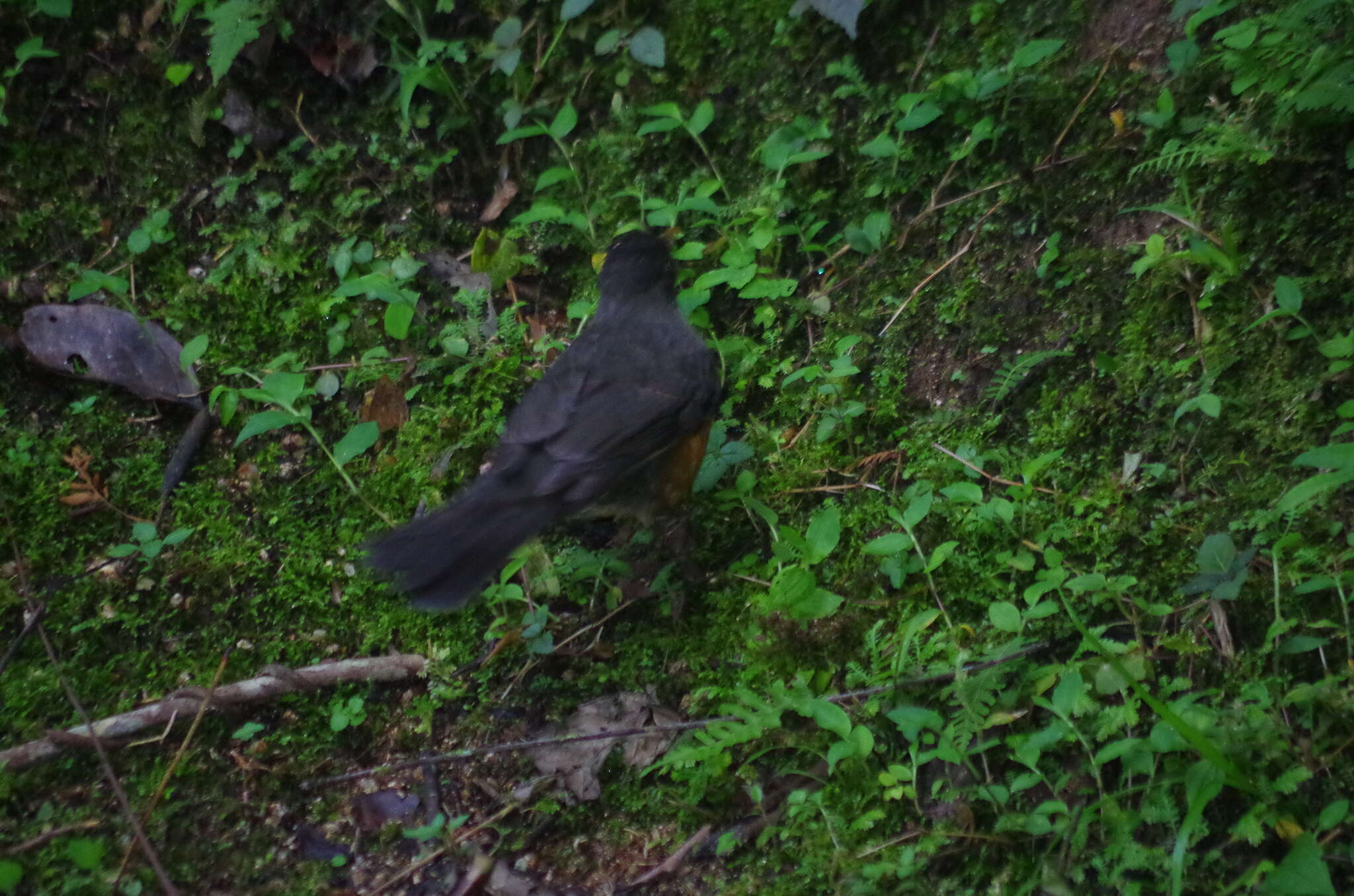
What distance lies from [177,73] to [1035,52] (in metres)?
3.90

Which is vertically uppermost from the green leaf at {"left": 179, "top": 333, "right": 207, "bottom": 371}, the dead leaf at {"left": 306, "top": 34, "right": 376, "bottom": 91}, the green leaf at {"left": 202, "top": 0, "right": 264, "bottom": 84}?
the green leaf at {"left": 202, "top": 0, "right": 264, "bottom": 84}

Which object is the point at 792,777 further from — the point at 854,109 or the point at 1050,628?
the point at 854,109

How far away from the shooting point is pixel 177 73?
4574mm

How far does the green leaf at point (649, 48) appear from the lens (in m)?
4.54

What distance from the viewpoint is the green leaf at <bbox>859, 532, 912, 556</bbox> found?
308 centimetres

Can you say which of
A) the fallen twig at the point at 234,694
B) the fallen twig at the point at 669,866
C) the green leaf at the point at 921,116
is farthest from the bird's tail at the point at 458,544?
the green leaf at the point at 921,116

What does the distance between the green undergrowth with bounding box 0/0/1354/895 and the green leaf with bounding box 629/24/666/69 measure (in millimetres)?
30

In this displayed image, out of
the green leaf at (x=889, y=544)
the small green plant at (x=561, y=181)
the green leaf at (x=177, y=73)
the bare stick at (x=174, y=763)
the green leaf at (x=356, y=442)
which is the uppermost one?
the green leaf at (x=177, y=73)

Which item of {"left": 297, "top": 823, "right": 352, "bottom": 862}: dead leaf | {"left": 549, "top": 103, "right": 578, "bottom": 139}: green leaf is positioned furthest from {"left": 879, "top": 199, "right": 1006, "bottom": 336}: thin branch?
{"left": 297, "top": 823, "right": 352, "bottom": 862}: dead leaf

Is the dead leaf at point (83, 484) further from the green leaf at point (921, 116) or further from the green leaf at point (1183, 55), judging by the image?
the green leaf at point (1183, 55)

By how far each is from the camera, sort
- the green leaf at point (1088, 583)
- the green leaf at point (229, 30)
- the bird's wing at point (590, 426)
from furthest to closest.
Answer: the green leaf at point (229, 30) < the bird's wing at point (590, 426) < the green leaf at point (1088, 583)

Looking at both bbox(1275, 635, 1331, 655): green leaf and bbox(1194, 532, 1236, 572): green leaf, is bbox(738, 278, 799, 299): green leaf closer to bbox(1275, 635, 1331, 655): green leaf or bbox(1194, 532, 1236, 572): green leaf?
bbox(1194, 532, 1236, 572): green leaf

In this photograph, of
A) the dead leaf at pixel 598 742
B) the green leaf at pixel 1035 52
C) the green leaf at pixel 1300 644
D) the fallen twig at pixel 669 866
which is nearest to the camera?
the green leaf at pixel 1300 644

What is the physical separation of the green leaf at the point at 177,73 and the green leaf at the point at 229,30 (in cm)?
15
